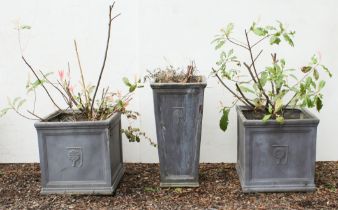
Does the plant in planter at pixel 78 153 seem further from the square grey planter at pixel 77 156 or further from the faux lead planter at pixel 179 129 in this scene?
the faux lead planter at pixel 179 129

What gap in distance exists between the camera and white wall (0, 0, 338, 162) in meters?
3.21

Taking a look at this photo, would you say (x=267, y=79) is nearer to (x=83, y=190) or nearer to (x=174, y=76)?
(x=174, y=76)

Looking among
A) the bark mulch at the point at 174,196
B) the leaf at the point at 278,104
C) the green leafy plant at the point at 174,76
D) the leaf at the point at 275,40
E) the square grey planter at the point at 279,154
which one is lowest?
the bark mulch at the point at 174,196

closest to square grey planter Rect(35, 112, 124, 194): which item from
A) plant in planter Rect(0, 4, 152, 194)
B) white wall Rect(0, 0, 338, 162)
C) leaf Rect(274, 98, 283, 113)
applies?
plant in planter Rect(0, 4, 152, 194)

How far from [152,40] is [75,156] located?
1045 millimetres

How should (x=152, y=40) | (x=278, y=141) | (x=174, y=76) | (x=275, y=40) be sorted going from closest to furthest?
(x=275, y=40) < (x=278, y=141) < (x=174, y=76) < (x=152, y=40)

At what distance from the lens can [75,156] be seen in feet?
9.24

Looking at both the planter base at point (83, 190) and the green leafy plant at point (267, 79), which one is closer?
the green leafy plant at point (267, 79)

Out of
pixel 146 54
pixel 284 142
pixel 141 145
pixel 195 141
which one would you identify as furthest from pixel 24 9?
pixel 284 142

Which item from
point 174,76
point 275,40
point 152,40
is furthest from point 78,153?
point 275,40

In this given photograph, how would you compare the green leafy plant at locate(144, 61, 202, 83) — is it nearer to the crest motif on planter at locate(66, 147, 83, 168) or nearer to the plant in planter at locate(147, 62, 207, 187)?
the plant in planter at locate(147, 62, 207, 187)

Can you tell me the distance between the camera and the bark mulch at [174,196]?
106 inches

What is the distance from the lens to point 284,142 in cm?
279

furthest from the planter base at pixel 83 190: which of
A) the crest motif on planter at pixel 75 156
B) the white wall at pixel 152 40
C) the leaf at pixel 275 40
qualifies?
the leaf at pixel 275 40
